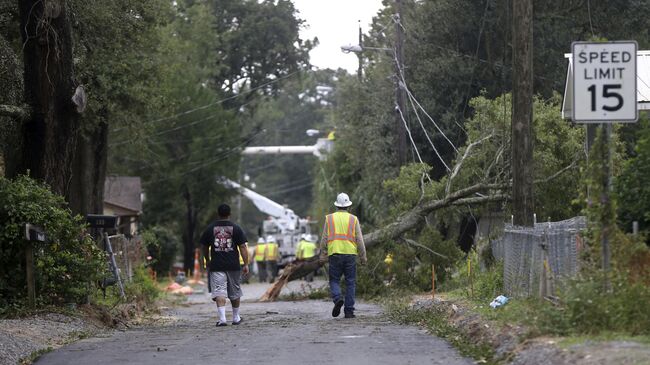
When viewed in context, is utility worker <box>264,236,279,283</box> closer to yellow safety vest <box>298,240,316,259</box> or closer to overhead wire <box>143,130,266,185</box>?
yellow safety vest <box>298,240,316,259</box>

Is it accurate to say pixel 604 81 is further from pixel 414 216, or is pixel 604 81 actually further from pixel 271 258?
pixel 271 258

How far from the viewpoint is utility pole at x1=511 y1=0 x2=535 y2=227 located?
59.5 feet

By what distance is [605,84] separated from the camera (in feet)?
37.8

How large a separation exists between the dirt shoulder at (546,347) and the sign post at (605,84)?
1787 millimetres

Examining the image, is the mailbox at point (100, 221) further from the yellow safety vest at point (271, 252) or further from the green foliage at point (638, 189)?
the yellow safety vest at point (271, 252)

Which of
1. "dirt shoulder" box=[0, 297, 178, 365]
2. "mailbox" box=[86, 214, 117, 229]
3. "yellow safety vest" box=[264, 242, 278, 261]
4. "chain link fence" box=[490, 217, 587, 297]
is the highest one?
"mailbox" box=[86, 214, 117, 229]

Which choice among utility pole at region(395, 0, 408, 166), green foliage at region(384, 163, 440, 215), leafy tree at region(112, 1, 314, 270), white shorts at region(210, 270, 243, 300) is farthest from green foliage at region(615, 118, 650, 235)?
leafy tree at region(112, 1, 314, 270)

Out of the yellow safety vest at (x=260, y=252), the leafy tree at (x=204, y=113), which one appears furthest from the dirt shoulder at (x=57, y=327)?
the leafy tree at (x=204, y=113)

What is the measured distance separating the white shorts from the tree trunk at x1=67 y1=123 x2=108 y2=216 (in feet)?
32.9

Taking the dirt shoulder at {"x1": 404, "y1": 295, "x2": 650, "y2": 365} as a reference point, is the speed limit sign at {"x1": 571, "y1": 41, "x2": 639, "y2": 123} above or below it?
above

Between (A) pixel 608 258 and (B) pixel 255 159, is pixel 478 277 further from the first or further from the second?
(B) pixel 255 159

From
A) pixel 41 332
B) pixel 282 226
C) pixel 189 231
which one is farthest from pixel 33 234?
pixel 282 226

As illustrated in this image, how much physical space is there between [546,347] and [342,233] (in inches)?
305

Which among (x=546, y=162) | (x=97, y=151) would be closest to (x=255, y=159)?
(x=97, y=151)
